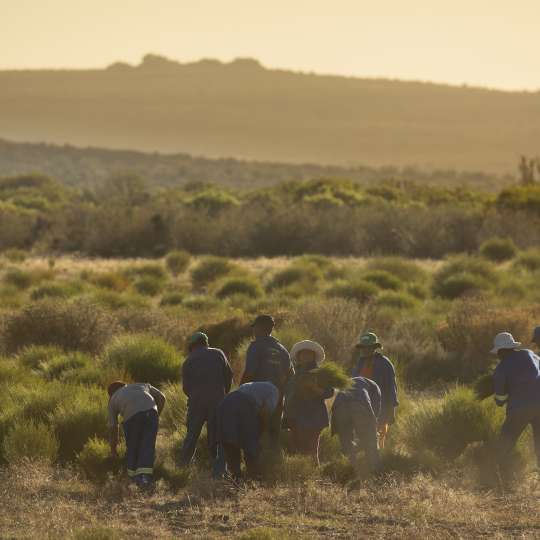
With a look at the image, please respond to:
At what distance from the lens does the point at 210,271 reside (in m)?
28.2

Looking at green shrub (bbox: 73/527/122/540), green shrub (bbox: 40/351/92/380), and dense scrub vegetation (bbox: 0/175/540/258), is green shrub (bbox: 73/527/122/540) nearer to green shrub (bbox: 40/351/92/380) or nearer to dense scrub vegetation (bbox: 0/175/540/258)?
green shrub (bbox: 40/351/92/380)

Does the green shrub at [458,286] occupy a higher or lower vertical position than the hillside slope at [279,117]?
lower

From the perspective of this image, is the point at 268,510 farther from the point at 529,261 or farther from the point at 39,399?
the point at 529,261

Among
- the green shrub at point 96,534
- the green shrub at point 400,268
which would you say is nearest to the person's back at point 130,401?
the green shrub at point 96,534

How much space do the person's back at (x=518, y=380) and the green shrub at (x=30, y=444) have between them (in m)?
4.39

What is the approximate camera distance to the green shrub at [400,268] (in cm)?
2711

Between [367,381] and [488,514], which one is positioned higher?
[367,381]

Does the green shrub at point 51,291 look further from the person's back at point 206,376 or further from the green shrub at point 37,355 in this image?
the person's back at point 206,376

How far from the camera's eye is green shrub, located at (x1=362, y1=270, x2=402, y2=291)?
24906 millimetres

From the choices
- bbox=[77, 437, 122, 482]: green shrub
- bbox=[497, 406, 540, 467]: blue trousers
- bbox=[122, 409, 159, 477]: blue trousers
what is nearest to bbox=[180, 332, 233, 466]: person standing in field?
bbox=[122, 409, 159, 477]: blue trousers

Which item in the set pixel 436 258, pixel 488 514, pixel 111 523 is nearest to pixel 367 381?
pixel 488 514

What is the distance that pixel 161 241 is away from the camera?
117 ft

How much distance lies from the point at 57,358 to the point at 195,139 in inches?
5206

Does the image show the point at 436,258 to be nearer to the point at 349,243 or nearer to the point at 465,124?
the point at 349,243
